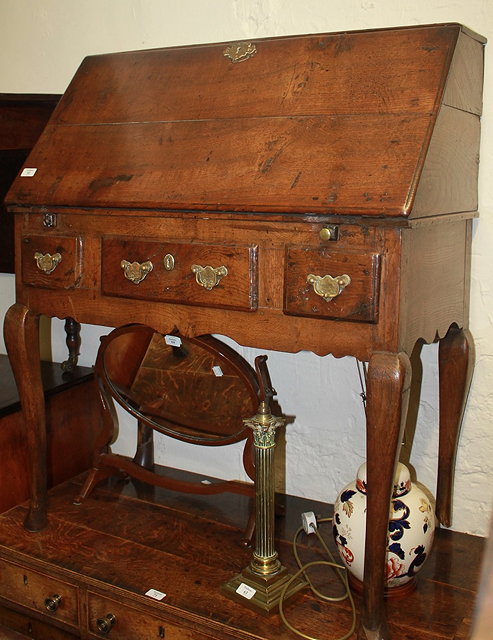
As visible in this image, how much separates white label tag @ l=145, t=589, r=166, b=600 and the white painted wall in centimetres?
74

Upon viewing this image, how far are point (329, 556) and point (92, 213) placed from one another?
47.1 inches

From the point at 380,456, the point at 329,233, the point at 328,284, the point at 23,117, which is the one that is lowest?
the point at 380,456

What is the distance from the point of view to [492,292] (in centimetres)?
217

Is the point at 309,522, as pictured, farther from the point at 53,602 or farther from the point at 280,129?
the point at 280,129

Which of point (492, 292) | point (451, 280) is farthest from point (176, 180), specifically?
point (492, 292)

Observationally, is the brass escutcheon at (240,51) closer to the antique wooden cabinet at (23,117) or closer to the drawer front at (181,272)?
the drawer front at (181,272)

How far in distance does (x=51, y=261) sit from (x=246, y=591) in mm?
1045

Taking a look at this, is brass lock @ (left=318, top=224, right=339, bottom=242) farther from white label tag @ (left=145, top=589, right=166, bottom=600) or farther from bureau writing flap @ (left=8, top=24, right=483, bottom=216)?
white label tag @ (left=145, top=589, right=166, bottom=600)

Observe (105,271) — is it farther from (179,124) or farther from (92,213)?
(179,124)

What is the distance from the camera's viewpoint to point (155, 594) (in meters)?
2.01

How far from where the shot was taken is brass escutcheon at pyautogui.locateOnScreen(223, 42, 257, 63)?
2.06 m

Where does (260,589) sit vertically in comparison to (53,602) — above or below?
above

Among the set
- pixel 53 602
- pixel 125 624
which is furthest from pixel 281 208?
pixel 53 602

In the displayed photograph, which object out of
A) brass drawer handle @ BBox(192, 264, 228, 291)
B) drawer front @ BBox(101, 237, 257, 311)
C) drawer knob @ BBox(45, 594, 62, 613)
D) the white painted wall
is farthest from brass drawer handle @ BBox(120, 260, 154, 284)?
drawer knob @ BBox(45, 594, 62, 613)
